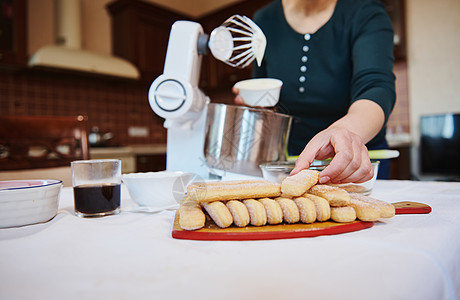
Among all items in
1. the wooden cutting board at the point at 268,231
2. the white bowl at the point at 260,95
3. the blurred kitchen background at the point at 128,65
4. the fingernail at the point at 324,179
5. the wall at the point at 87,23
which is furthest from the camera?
the wall at the point at 87,23

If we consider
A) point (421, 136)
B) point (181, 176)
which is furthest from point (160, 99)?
point (421, 136)

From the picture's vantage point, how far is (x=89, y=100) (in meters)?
2.99

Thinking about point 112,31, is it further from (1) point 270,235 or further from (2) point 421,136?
(1) point 270,235

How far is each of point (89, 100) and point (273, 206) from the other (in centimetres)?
299

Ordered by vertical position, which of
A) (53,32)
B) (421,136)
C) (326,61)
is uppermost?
(53,32)

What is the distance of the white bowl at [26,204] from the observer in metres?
0.44

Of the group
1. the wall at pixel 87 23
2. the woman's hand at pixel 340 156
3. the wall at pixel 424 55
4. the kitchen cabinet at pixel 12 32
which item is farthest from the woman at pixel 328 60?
the wall at pixel 87 23

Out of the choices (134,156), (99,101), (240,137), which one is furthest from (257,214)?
(99,101)

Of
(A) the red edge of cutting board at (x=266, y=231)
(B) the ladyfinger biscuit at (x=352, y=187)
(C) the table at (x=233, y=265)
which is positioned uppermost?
(B) the ladyfinger biscuit at (x=352, y=187)

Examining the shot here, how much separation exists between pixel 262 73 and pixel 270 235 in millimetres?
964

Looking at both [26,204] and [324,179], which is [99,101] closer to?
[26,204]

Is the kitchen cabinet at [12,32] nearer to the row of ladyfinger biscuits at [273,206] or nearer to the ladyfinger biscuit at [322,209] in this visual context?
the row of ladyfinger biscuits at [273,206]

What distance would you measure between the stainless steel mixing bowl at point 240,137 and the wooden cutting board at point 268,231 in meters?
0.33

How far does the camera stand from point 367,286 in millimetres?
254
